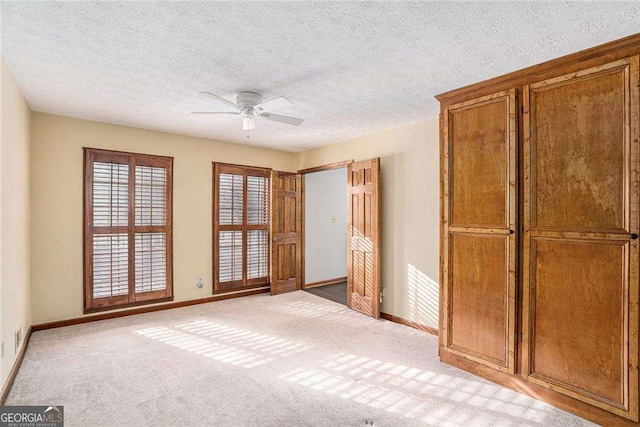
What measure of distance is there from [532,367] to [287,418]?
1.84 metres

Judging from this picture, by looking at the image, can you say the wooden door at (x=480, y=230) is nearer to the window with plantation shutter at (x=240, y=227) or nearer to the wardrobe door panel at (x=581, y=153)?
the wardrobe door panel at (x=581, y=153)

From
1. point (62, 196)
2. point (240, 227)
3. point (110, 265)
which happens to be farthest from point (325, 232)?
point (62, 196)

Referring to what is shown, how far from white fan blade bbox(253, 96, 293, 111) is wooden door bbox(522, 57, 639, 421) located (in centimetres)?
189

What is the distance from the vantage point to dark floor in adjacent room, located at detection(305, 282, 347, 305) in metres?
5.42

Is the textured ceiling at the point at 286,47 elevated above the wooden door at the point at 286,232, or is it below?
above

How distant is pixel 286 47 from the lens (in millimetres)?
2281

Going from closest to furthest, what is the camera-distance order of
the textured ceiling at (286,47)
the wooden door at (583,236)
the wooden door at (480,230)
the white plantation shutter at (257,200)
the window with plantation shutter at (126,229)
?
the textured ceiling at (286,47) → the wooden door at (583,236) → the wooden door at (480,230) → the window with plantation shutter at (126,229) → the white plantation shutter at (257,200)

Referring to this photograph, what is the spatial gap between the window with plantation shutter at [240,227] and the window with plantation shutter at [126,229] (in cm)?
72

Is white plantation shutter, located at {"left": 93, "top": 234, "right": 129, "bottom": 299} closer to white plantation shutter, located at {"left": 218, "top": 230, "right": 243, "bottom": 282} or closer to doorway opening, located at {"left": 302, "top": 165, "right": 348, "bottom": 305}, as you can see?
white plantation shutter, located at {"left": 218, "top": 230, "right": 243, "bottom": 282}

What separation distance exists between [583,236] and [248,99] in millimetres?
2861

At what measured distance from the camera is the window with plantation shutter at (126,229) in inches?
163

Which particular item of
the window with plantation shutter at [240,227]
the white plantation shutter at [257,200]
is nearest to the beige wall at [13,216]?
the window with plantation shutter at [240,227]

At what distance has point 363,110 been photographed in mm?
3639

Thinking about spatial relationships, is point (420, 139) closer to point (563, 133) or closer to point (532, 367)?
point (563, 133)
